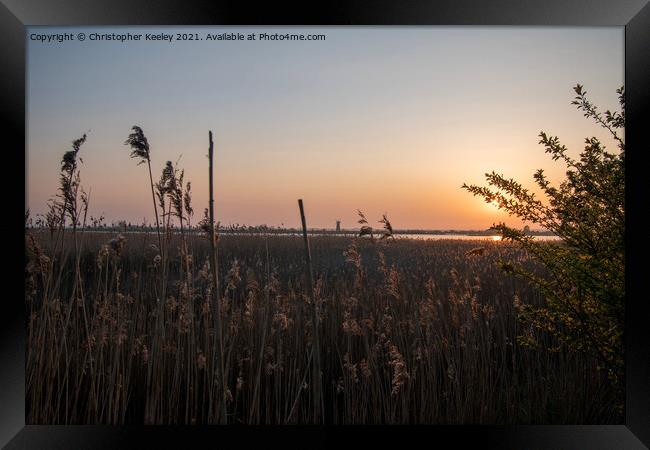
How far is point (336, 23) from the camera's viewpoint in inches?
100

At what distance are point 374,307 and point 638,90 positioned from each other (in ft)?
7.25

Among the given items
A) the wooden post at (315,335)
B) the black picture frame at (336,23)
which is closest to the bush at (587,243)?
the black picture frame at (336,23)

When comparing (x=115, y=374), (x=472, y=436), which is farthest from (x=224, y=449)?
(x=472, y=436)

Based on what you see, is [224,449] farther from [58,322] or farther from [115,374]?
[58,322]

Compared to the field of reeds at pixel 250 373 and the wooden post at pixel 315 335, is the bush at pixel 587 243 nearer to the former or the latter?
the field of reeds at pixel 250 373

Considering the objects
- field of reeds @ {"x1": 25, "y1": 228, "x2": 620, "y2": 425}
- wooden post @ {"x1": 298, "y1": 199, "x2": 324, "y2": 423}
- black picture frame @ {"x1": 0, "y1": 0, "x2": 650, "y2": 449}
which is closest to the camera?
wooden post @ {"x1": 298, "y1": 199, "x2": 324, "y2": 423}

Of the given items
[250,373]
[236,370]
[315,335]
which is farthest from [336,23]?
[236,370]

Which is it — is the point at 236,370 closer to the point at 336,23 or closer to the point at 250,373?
the point at 250,373

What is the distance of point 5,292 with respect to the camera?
2.54m

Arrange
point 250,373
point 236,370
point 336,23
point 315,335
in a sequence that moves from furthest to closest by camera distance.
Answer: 1. point 236,370
2. point 250,373
3. point 336,23
4. point 315,335

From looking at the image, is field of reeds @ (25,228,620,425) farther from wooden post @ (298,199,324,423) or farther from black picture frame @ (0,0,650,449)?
black picture frame @ (0,0,650,449)

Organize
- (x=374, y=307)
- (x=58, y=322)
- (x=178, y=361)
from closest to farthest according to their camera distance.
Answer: (x=178, y=361)
(x=58, y=322)
(x=374, y=307)

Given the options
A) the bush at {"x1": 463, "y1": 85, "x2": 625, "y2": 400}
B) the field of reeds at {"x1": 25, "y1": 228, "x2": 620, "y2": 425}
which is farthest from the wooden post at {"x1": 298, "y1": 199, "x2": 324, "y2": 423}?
the bush at {"x1": 463, "y1": 85, "x2": 625, "y2": 400}

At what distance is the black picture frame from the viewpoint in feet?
8.31
